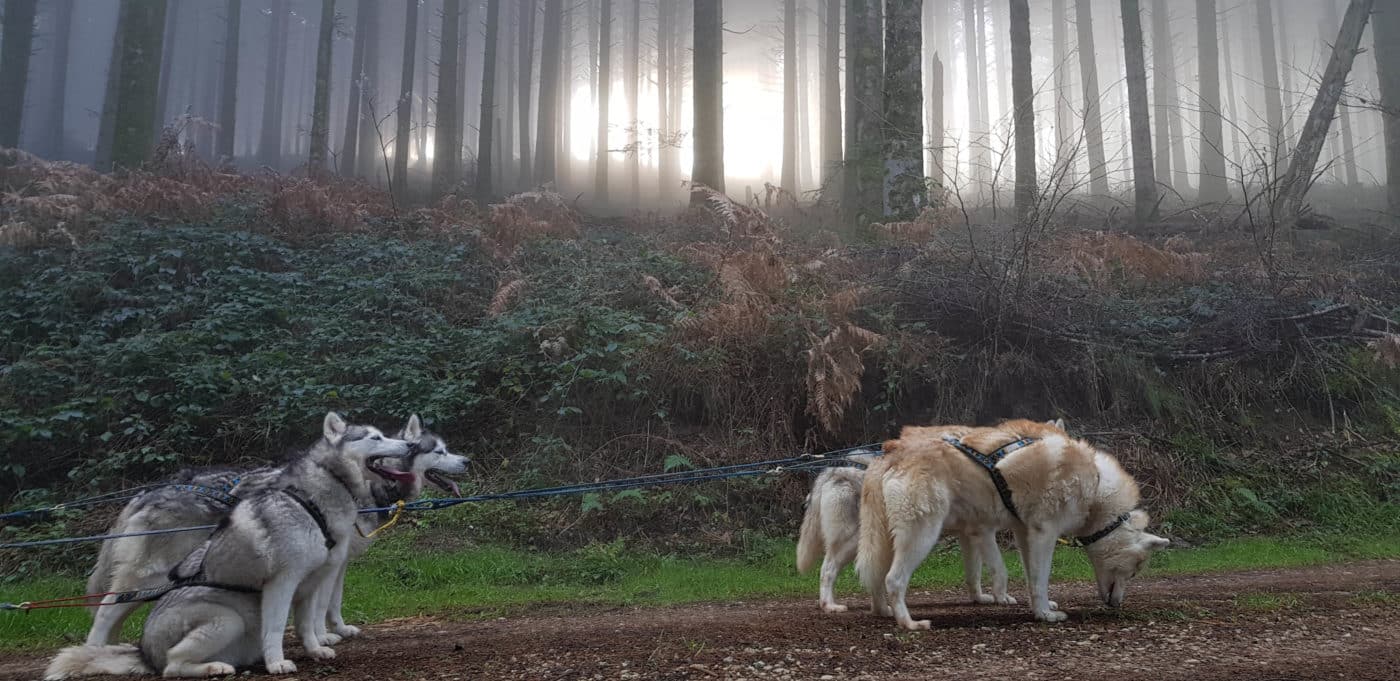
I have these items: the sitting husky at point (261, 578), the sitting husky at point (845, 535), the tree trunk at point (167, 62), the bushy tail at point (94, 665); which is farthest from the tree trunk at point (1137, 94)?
the tree trunk at point (167, 62)

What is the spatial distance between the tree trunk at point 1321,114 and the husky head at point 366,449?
16.9 m

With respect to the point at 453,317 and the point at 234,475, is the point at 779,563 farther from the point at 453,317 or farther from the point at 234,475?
the point at 453,317

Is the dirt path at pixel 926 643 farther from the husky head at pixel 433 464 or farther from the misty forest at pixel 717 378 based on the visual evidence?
the husky head at pixel 433 464

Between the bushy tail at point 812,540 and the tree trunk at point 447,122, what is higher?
the tree trunk at point 447,122

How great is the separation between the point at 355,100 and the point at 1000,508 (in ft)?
128

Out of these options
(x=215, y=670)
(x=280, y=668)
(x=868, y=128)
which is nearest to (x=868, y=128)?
(x=868, y=128)

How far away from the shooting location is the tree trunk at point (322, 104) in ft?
74.4

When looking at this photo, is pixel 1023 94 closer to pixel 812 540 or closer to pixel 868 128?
pixel 868 128

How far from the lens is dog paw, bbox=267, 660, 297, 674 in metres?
4.79

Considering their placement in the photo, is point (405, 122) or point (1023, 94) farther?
point (405, 122)

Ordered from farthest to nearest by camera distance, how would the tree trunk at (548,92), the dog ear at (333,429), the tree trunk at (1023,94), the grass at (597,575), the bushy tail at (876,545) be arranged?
the tree trunk at (548,92), the tree trunk at (1023,94), the grass at (597,575), the bushy tail at (876,545), the dog ear at (333,429)

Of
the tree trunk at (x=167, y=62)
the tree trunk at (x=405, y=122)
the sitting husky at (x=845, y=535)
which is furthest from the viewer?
the tree trunk at (x=167, y=62)

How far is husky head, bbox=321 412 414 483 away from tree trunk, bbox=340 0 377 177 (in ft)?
76.8

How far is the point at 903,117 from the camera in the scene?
14281mm
